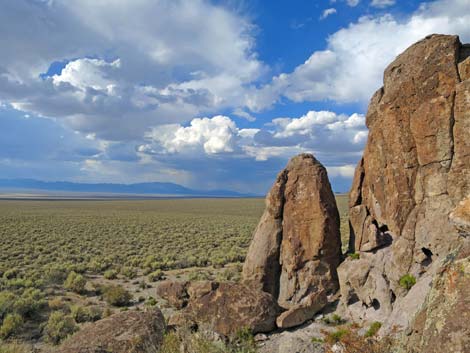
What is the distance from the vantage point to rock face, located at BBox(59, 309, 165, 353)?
9.38 m

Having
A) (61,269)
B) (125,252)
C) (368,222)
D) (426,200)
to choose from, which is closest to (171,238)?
(125,252)

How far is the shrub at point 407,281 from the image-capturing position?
448 inches

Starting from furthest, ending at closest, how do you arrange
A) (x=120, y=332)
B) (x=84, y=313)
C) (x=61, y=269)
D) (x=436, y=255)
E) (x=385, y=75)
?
1. (x=61, y=269)
2. (x=84, y=313)
3. (x=385, y=75)
4. (x=436, y=255)
5. (x=120, y=332)

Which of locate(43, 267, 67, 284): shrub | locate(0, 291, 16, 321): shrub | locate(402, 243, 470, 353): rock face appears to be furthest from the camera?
locate(43, 267, 67, 284): shrub

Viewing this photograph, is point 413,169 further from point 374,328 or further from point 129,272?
point 129,272

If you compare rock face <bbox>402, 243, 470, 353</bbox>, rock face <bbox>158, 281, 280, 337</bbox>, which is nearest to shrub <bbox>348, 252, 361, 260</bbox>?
rock face <bbox>158, 281, 280, 337</bbox>

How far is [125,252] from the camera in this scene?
33.1 metres

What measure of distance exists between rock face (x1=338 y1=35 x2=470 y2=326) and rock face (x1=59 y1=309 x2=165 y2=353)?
7.25m

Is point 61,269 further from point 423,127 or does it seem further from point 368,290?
point 423,127

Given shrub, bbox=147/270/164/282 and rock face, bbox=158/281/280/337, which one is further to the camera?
shrub, bbox=147/270/164/282

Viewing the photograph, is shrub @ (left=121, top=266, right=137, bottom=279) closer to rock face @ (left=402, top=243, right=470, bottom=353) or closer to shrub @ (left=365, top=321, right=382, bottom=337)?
shrub @ (left=365, top=321, right=382, bottom=337)

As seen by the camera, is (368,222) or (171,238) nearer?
(368,222)

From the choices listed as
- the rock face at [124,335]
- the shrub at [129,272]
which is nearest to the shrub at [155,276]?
the shrub at [129,272]

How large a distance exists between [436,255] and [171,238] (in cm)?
3524
